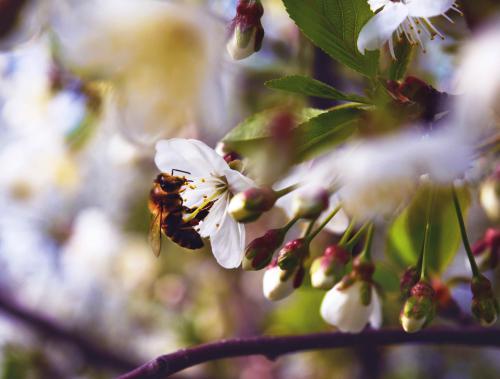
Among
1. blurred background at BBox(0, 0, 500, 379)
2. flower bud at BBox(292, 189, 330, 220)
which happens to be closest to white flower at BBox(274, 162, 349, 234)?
flower bud at BBox(292, 189, 330, 220)

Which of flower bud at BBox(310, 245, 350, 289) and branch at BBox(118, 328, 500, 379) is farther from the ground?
flower bud at BBox(310, 245, 350, 289)

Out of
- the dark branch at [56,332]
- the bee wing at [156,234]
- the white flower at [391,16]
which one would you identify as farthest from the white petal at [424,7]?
the dark branch at [56,332]

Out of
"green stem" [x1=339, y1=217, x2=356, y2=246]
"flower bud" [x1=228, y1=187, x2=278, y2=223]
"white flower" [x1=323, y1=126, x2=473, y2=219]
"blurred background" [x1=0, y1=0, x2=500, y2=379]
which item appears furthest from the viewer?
"blurred background" [x1=0, y1=0, x2=500, y2=379]

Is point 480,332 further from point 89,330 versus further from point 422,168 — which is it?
point 89,330

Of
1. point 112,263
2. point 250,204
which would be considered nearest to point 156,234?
point 250,204

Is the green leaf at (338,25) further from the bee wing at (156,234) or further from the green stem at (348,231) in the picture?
the bee wing at (156,234)

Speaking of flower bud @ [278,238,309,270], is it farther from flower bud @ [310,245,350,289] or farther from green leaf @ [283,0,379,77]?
green leaf @ [283,0,379,77]

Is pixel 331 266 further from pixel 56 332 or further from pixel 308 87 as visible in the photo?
pixel 56 332

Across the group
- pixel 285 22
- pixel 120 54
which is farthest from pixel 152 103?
pixel 285 22
